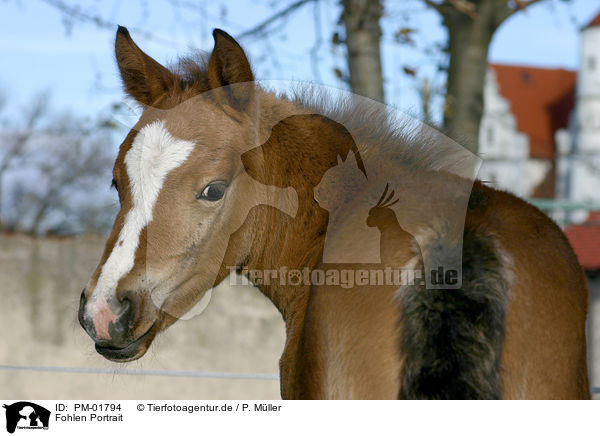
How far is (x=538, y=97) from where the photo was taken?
47.6m

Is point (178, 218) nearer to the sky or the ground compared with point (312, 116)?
nearer to the ground

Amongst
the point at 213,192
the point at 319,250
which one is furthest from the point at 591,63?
the point at 213,192

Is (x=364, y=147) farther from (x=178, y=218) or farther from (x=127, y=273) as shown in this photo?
(x=127, y=273)

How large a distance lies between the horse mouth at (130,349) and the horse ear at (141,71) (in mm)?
932

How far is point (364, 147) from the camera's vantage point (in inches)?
97.2

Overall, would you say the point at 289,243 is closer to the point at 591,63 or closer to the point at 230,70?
the point at 230,70

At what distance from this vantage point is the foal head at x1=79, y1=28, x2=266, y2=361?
2.05m

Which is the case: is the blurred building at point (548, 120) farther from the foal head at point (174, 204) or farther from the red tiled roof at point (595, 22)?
the foal head at point (174, 204)

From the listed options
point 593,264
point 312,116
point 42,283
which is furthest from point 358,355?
point 593,264

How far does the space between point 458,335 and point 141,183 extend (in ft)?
3.62

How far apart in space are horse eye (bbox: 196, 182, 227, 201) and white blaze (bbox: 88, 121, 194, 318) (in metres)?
0.12

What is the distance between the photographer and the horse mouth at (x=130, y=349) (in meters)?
2.10

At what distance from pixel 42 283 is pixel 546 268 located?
10372mm

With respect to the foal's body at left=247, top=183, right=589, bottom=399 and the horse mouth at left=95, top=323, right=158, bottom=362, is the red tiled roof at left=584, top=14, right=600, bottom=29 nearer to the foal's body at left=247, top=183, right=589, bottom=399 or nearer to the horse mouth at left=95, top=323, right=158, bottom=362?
the foal's body at left=247, top=183, right=589, bottom=399
